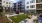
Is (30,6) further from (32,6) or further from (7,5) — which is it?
(7,5)

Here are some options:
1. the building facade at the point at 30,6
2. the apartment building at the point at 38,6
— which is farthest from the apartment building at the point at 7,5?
the apartment building at the point at 38,6

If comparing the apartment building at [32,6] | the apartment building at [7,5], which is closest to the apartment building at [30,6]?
the apartment building at [32,6]

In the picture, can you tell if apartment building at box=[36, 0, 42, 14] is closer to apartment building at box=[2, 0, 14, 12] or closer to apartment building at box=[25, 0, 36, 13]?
apartment building at box=[25, 0, 36, 13]

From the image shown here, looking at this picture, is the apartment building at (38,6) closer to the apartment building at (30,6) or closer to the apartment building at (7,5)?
the apartment building at (30,6)

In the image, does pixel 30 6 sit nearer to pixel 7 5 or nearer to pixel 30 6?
pixel 30 6

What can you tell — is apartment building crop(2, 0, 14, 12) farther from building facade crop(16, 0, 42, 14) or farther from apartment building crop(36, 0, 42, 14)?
apartment building crop(36, 0, 42, 14)


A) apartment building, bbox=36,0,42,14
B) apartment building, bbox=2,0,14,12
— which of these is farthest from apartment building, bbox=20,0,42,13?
apartment building, bbox=2,0,14,12

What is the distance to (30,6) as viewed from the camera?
3.16 feet

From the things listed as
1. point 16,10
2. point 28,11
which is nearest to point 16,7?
point 16,10

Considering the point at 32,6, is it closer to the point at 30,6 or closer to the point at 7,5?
the point at 30,6

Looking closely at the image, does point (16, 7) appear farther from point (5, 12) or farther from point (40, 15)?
point (40, 15)

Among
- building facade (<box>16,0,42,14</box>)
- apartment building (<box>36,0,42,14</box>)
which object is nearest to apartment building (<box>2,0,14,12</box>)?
building facade (<box>16,0,42,14</box>)

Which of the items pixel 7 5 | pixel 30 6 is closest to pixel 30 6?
pixel 30 6

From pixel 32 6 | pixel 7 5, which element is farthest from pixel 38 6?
pixel 7 5
